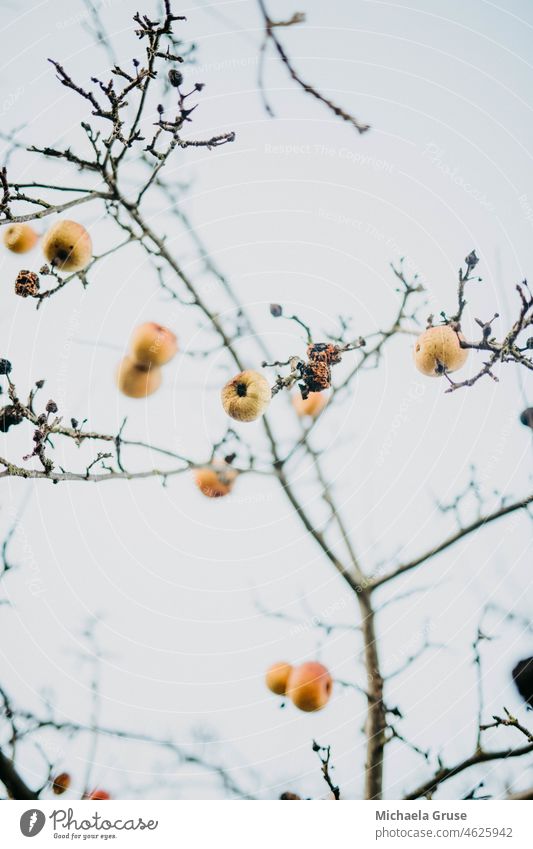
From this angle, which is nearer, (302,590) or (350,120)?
(350,120)

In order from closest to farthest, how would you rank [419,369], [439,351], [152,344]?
1. [439,351]
2. [419,369]
3. [152,344]

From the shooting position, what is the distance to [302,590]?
2.60 meters

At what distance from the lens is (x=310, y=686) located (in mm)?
2209

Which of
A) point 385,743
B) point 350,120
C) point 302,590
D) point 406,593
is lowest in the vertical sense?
point 385,743

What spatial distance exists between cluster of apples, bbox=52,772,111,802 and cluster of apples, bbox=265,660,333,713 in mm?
756

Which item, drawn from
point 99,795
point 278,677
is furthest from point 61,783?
point 278,677

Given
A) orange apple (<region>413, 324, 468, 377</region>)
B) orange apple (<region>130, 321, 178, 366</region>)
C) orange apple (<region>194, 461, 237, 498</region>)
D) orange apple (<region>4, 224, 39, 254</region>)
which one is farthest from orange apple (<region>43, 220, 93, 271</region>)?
orange apple (<region>413, 324, 468, 377</region>)

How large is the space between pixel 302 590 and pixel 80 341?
1489mm

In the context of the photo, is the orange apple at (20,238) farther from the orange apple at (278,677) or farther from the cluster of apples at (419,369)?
the orange apple at (278,677)

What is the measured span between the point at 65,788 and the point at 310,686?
1026 millimetres

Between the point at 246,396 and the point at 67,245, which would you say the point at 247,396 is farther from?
the point at 67,245
